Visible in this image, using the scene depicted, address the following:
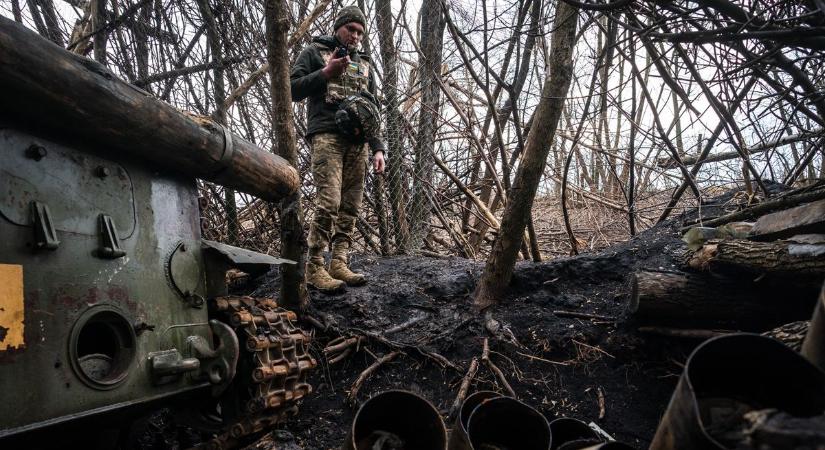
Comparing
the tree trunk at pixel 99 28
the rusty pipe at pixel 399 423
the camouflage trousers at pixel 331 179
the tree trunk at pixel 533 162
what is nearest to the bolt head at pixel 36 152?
the rusty pipe at pixel 399 423

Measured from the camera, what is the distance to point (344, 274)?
4.48 meters

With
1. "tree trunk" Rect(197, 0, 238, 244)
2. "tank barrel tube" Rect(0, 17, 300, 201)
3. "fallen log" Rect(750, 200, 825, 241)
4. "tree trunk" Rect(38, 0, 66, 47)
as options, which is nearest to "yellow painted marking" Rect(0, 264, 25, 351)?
"tank barrel tube" Rect(0, 17, 300, 201)

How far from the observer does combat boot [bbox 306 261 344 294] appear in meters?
4.23

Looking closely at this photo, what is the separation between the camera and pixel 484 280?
4.01 meters

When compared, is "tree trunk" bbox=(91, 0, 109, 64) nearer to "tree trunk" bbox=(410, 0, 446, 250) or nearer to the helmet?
the helmet

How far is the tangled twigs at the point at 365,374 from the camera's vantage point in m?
3.28

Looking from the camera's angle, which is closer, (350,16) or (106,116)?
(106,116)

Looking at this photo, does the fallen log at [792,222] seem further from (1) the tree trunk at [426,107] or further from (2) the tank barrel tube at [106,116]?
(1) the tree trunk at [426,107]

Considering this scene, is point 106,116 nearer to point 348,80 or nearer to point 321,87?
point 321,87

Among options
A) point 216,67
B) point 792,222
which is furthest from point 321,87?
point 792,222

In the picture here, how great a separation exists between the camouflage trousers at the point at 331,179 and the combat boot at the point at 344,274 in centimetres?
16

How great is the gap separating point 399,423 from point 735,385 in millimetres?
1538

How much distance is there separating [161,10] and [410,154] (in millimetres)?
3178

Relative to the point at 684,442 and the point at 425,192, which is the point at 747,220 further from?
the point at 425,192
